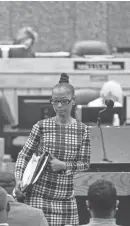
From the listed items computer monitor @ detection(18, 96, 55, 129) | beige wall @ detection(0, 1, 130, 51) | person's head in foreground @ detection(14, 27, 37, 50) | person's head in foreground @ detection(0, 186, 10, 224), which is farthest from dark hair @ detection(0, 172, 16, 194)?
beige wall @ detection(0, 1, 130, 51)

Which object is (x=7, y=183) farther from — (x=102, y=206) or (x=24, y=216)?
(x=102, y=206)

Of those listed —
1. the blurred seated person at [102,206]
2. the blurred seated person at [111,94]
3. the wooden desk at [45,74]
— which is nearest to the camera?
the blurred seated person at [102,206]

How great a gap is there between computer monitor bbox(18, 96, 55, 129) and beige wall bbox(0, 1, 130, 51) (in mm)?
A: 7577

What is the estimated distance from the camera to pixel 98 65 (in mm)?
10648

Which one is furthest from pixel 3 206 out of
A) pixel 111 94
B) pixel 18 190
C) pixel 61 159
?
pixel 111 94

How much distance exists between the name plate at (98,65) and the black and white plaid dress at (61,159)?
697cm

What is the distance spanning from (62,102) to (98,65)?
23.2ft

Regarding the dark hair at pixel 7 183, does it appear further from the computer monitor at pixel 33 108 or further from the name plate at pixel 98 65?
the name plate at pixel 98 65

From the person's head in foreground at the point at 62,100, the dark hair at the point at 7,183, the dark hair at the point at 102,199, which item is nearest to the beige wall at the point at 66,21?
the person's head in foreground at the point at 62,100

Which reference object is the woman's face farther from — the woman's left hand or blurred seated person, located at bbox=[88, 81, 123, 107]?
blurred seated person, located at bbox=[88, 81, 123, 107]

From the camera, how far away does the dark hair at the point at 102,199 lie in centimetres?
290

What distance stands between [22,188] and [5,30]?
11.8m

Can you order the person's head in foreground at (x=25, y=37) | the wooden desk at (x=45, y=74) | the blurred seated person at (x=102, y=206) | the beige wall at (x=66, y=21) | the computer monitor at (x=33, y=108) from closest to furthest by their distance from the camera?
the blurred seated person at (x=102, y=206) → the computer monitor at (x=33, y=108) → the wooden desk at (x=45, y=74) → the person's head in foreground at (x=25, y=37) → the beige wall at (x=66, y=21)

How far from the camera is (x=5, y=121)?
7980 mm
